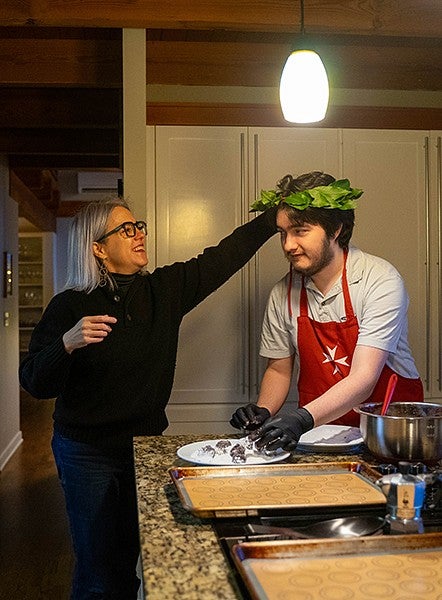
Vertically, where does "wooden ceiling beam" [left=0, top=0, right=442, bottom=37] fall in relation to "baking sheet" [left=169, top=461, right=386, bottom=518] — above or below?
above

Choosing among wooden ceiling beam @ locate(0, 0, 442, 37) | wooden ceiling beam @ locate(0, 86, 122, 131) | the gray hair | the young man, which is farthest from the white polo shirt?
wooden ceiling beam @ locate(0, 86, 122, 131)

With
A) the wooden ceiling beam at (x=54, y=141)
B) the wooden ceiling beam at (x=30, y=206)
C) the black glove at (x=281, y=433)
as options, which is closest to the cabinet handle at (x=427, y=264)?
the black glove at (x=281, y=433)

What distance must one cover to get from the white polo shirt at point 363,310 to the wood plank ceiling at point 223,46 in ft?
4.09

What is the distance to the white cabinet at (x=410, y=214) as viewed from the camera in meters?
3.19

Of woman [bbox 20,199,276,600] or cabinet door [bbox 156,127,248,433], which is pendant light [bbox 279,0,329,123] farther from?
cabinet door [bbox 156,127,248,433]

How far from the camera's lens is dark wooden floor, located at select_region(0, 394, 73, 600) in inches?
127

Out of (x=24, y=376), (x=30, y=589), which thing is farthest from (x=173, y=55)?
(x=30, y=589)

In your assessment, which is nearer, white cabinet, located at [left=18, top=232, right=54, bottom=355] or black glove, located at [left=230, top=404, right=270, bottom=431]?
black glove, located at [left=230, top=404, right=270, bottom=431]

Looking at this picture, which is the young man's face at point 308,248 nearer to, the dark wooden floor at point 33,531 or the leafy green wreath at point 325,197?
the leafy green wreath at point 325,197

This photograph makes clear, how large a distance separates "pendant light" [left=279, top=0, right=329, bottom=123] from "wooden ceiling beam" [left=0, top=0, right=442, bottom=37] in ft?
2.83

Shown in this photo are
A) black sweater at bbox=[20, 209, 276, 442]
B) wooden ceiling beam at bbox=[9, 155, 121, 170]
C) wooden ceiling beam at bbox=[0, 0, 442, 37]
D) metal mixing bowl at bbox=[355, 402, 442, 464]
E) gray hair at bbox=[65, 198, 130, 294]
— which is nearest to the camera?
metal mixing bowl at bbox=[355, 402, 442, 464]

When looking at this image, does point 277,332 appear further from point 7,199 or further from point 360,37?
point 7,199

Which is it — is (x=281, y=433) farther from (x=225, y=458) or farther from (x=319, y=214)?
(x=319, y=214)

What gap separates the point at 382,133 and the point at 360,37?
0.42 m
